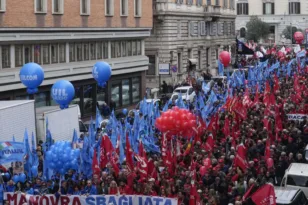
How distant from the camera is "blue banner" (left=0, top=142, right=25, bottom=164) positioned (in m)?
19.0

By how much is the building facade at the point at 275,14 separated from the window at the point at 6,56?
72802mm

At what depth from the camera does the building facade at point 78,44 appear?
31328mm

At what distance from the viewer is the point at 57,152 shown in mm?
17938

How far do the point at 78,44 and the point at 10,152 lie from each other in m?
19.0

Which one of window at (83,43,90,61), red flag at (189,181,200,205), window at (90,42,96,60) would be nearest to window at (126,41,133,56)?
window at (90,42,96,60)

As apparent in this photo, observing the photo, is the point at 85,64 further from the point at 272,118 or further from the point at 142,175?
the point at 142,175

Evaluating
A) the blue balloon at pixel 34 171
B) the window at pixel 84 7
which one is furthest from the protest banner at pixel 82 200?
the window at pixel 84 7

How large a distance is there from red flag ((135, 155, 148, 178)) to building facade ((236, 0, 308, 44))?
84203 mm

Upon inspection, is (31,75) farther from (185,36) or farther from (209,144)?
(185,36)

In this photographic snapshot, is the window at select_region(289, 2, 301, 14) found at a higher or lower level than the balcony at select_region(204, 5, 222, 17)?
higher

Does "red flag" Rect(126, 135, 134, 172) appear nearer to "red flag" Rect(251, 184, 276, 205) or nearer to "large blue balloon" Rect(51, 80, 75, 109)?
"red flag" Rect(251, 184, 276, 205)

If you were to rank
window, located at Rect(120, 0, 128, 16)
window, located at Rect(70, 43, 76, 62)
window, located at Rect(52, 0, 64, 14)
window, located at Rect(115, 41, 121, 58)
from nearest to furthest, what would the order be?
window, located at Rect(52, 0, 64, 14), window, located at Rect(70, 43, 76, 62), window, located at Rect(115, 41, 121, 58), window, located at Rect(120, 0, 128, 16)

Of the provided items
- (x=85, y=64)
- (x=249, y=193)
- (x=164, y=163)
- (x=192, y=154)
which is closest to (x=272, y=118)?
(x=192, y=154)

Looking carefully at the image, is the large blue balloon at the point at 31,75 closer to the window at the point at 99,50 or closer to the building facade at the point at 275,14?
the window at the point at 99,50
